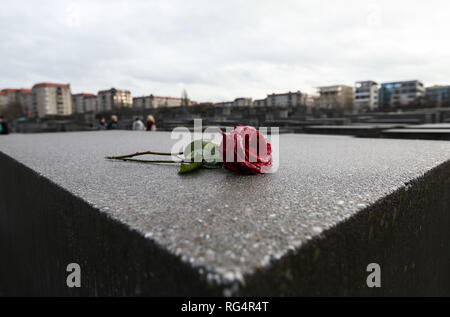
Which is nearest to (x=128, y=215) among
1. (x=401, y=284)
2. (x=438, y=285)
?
(x=401, y=284)

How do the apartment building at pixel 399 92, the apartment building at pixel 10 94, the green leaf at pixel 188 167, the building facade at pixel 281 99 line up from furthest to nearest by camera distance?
1. the apartment building at pixel 10 94
2. the apartment building at pixel 399 92
3. the building facade at pixel 281 99
4. the green leaf at pixel 188 167

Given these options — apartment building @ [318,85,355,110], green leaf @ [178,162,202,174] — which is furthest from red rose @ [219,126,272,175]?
apartment building @ [318,85,355,110]

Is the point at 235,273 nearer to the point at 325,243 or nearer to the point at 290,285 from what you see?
the point at 290,285

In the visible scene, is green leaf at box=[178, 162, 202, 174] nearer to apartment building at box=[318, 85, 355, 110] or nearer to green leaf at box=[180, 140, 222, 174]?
green leaf at box=[180, 140, 222, 174]

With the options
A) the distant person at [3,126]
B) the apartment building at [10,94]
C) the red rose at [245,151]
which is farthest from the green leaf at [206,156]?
the apartment building at [10,94]

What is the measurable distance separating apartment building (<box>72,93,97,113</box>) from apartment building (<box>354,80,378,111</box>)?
97165mm

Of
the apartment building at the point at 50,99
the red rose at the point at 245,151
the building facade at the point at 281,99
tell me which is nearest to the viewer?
the red rose at the point at 245,151

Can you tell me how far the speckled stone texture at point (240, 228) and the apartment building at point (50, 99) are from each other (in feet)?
393

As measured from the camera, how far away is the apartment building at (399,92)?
3595 inches

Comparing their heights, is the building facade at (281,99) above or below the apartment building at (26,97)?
below

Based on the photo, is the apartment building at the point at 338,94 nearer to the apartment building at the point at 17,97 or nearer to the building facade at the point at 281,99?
the building facade at the point at 281,99

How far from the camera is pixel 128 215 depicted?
815mm

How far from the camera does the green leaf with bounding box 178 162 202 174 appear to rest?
1409 mm

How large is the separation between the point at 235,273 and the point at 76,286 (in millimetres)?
840
